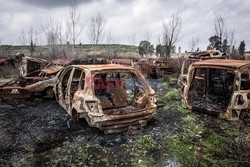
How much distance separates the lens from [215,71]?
24.1 feet

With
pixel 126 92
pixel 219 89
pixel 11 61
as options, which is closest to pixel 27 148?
pixel 126 92

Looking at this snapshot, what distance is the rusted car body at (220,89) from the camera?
190 inches

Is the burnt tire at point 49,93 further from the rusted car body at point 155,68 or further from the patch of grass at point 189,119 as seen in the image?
the rusted car body at point 155,68

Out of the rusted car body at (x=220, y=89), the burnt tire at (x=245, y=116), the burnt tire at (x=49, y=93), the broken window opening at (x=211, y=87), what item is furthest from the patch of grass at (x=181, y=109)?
the burnt tire at (x=49, y=93)

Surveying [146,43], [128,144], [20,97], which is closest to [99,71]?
[128,144]

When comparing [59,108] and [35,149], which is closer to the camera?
[35,149]

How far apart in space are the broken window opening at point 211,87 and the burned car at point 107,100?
2.40m

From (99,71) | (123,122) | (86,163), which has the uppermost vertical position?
(99,71)

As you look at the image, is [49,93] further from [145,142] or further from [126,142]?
[145,142]

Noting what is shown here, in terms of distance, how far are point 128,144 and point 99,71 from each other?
171cm

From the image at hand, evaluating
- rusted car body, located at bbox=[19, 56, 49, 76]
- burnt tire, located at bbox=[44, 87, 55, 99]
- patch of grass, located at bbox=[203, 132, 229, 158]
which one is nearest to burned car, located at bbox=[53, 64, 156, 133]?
burnt tire, located at bbox=[44, 87, 55, 99]

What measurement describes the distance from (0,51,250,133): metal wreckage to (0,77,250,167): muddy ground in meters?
0.35

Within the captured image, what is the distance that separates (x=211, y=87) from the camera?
7066mm

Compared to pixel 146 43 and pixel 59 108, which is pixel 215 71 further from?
pixel 146 43
